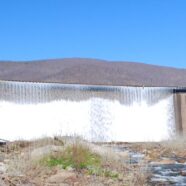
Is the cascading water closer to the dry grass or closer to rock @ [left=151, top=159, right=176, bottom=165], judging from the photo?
rock @ [left=151, top=159, right=176, bottom=165]

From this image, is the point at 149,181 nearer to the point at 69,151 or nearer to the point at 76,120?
the point at 69,151

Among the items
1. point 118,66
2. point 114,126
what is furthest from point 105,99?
point 118,66

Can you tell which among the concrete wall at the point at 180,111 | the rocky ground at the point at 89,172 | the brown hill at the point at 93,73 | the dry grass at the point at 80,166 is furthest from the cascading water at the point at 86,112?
the brown hill at the point at 93,73

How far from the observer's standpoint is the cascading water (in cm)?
2181

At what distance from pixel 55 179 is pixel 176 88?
1587 cm

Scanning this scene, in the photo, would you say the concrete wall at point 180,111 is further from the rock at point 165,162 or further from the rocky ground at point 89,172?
the rocky ground at point 89,172

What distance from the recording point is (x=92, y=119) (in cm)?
2361

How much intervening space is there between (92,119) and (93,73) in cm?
3657

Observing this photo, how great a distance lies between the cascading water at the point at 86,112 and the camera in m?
21.8

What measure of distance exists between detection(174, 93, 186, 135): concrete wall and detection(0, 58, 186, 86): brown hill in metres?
28.6

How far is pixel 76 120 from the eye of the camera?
23234 mm

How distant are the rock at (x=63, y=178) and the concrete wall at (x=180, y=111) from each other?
1487 centimetres

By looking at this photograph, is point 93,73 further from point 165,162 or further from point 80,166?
point 80,166

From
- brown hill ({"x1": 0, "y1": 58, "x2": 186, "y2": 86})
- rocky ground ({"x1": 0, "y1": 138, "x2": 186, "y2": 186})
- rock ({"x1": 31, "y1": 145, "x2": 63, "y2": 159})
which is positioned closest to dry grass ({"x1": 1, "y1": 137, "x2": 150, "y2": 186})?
rocky ground ({"x1": 0, "y1": 138, "x2": 186, "y2": 186})
